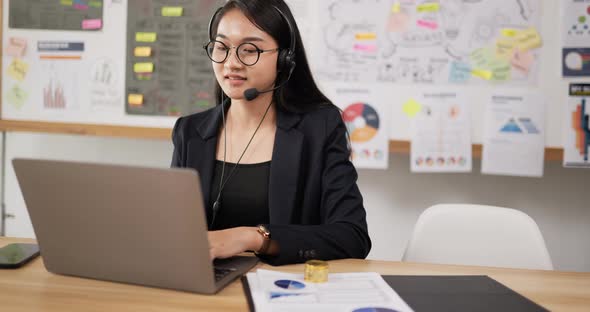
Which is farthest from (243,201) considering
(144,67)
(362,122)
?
(144,67)

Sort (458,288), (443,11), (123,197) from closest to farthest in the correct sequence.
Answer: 1. (123,197)
2. (458,288)
3. (443,11)

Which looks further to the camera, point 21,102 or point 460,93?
point 21,102

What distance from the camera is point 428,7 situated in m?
2.30

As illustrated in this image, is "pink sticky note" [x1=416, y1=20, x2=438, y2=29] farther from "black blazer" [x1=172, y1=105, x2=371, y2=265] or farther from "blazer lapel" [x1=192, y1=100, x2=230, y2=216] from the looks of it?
"blazer lapel" [x1=192, y1=100, x2=230, y2=216]

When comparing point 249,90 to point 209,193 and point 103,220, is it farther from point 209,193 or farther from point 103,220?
point 103,220

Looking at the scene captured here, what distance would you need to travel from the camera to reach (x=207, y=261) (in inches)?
33.9

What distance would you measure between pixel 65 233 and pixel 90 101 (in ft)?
5.55

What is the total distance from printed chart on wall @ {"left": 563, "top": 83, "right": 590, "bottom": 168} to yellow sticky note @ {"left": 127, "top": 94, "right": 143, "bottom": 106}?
1700 millimetres

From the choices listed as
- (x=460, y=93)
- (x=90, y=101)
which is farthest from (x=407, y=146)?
(x=90, y=101)

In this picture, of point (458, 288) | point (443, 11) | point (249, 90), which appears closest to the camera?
point (458, 288)

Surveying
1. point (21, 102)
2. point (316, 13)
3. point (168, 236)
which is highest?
point (316, 13)

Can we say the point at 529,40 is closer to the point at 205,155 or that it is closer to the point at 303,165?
the point at 303,165

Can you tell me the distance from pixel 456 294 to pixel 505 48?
1582 millimetres

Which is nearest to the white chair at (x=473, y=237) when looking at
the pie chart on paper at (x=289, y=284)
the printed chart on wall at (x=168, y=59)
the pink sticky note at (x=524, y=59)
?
the pie chart on paper at (x=289, y=284)
